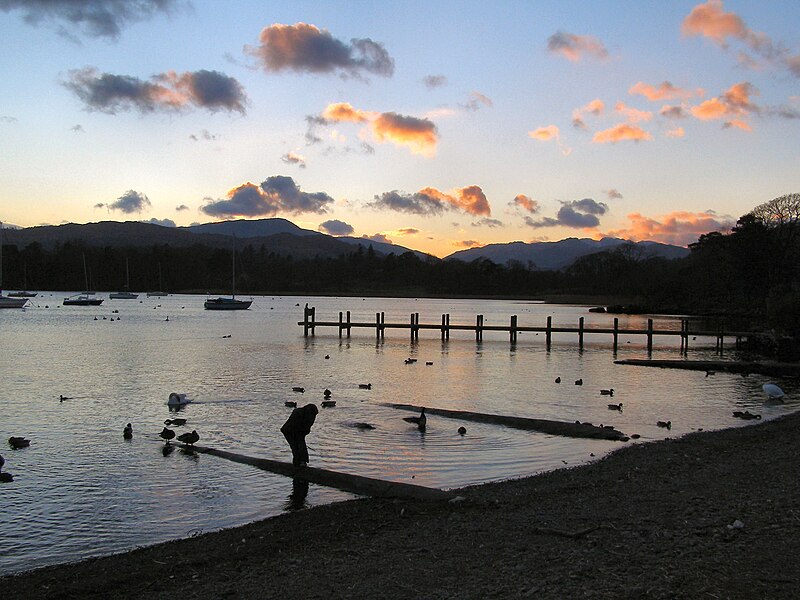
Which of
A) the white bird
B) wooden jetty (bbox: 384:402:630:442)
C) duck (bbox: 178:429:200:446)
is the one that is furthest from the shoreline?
the white bird

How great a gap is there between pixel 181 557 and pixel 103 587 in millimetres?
1245

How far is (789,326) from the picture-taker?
47.6 metres

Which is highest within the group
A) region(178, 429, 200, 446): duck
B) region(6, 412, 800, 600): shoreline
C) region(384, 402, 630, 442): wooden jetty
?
region(6, 412, 800, 600): shoreline

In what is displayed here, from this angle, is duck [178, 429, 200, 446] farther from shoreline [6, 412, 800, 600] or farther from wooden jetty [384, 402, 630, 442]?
wooden jetty [384, 402, 630, 442]

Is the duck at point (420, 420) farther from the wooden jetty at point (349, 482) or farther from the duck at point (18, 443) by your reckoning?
the duck at point (18, 443)

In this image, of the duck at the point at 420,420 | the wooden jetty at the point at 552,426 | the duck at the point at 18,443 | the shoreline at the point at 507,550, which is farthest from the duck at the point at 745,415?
the duck at the point at 18,443

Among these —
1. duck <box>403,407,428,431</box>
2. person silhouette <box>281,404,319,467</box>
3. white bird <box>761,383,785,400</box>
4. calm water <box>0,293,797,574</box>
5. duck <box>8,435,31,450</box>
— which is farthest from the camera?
white bird <box>761,383,785,400</box>

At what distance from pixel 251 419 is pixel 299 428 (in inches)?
334

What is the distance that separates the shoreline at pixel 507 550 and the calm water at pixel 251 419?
1709 mm

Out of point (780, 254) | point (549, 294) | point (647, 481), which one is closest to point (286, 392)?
point (647, 481)

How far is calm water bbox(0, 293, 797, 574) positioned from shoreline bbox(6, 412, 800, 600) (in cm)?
171

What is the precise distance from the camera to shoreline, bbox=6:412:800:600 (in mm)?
7293

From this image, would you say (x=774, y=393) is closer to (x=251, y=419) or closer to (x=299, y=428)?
(x=251, y=419)

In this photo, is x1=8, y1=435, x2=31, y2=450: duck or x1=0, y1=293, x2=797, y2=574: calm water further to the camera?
x1=8, y1=435, x2=31, y2=450: duck
